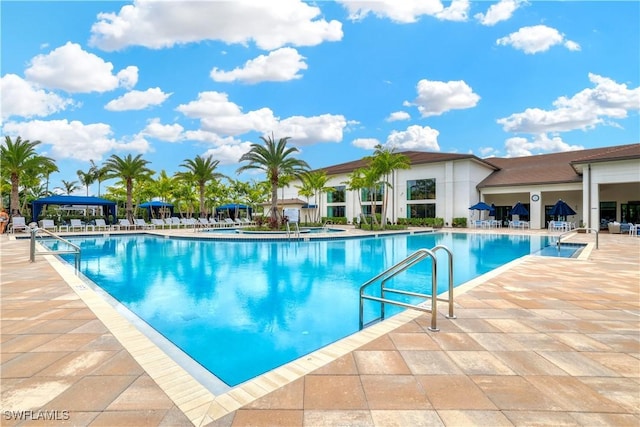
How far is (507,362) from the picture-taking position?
10.5ft

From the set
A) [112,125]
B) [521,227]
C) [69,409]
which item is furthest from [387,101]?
[69,409]

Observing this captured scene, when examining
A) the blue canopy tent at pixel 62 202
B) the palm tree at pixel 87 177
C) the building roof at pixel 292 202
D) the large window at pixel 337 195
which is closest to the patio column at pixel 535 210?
the large window at pixel 337 195

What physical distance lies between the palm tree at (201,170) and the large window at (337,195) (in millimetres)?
12676

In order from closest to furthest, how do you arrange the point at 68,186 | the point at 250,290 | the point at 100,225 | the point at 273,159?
the point at 250,290 → the point at 273,159 → the point at 100,225 → the point at 68,186

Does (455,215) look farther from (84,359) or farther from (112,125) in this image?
(112,125)

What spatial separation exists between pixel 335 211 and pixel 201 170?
15.2 m

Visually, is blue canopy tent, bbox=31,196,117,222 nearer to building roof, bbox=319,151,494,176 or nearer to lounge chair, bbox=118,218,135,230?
lounge chair, bbox=118,218,135,230

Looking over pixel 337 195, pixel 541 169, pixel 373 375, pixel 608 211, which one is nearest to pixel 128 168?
pixel 337 195

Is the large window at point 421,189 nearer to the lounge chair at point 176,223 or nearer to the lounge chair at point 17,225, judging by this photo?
the lounge chair at point 176,223

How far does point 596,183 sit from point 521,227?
6754 millimetres

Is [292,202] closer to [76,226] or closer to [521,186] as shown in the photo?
[76,226]

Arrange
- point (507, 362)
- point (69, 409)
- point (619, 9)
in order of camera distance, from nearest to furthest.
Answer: point (69, 409) < point (507, 362) < point (619, 9)

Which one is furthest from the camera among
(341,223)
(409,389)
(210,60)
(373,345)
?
(341,223)

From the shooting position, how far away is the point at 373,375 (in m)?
2.95
